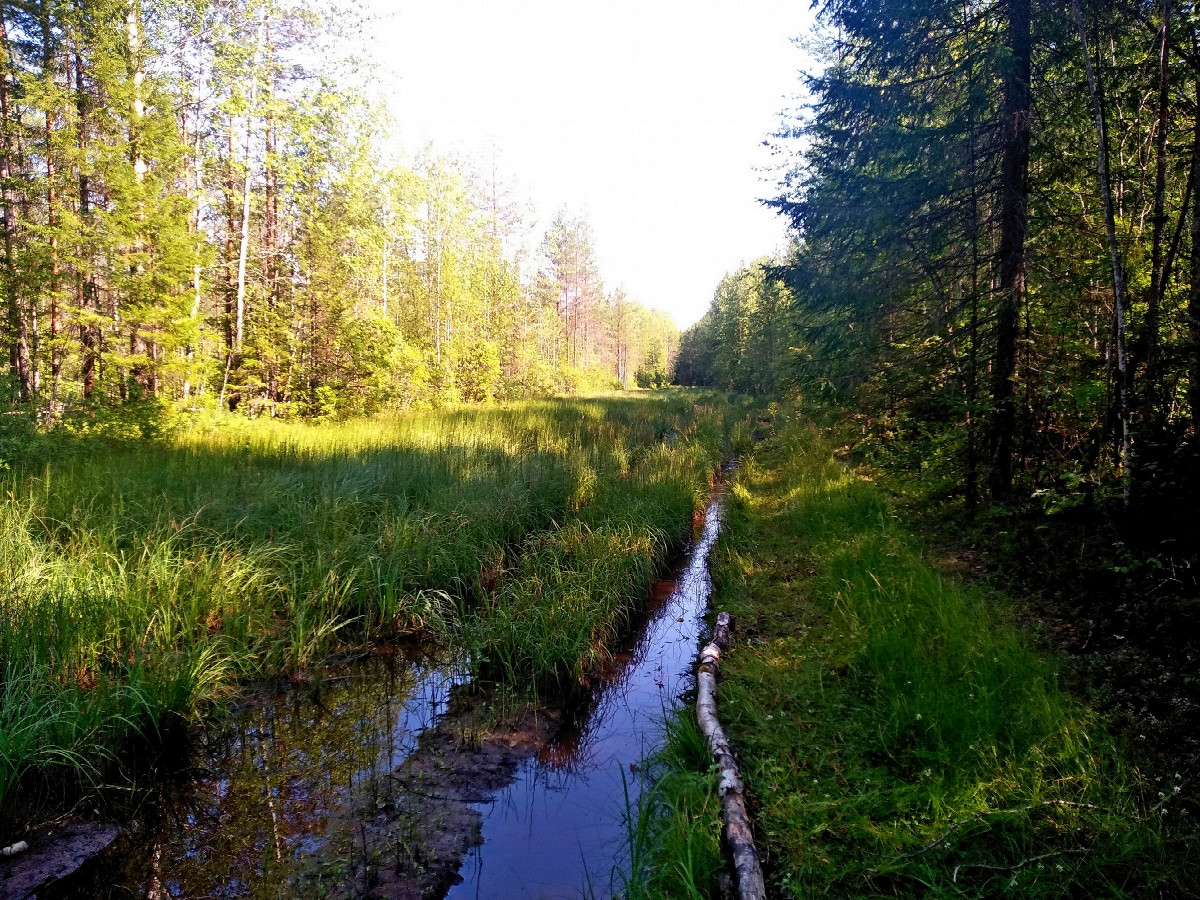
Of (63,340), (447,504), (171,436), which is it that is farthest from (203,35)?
(447,504)

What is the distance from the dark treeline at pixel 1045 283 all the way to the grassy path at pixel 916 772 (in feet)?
1.73

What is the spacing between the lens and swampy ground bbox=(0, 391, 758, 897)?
2.89 metres

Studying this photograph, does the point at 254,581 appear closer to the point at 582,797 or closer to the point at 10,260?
the point at 582,797

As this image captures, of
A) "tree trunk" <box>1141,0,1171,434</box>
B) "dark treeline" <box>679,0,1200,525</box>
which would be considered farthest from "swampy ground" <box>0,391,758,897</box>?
"tree trunk" <box>1141,0,1171,434</box>

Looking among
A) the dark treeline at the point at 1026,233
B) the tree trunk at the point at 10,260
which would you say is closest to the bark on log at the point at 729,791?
the dark treeline at the point at 1026,233

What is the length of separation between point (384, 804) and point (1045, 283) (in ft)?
25.1

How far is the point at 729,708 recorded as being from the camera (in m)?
3.64

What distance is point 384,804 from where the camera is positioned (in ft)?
9.67

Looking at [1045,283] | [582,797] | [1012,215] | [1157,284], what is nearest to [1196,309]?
[1157,284]

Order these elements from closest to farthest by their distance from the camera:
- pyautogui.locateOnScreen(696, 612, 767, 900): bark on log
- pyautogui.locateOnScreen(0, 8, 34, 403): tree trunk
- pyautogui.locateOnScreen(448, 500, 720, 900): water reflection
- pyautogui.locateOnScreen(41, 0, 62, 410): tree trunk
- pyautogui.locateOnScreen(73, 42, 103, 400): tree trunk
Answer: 1. pyautogui.locateOnScreen(696, 612, 767, 900): bark on log
2. pyautogui.locateOnScreen(448, 500, 720, 900): water reflection
3. pyautogui.locateOnScreen(73, 42, 103, 400): tree trunk
4. pyautogui.locateOnScreen(41, 0, 62, 410): tree trunk
5. pyautogui.locateOnScreen(0, 8, 34, 403): tree trunk

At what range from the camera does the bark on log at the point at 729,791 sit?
2230 millimetres

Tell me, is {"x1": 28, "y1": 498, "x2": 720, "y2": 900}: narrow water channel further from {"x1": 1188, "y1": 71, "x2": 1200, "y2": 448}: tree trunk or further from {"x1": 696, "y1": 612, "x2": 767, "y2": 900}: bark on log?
{"x1": 1188, "y1": 71, "x2": 1200, "y2": 448}: tree trunk

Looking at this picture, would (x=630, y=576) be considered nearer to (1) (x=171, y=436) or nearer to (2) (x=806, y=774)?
(2) (x=806, y=774)

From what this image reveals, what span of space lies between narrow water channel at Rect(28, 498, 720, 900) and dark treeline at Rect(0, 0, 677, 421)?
6753 mm
